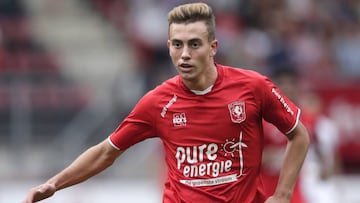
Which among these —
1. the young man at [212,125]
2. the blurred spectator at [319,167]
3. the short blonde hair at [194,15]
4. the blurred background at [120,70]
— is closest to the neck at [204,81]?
the young man at [212,125]

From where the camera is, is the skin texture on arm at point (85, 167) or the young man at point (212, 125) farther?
the skin texture on arm at point (85, 167)

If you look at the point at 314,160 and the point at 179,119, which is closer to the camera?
the point at 179,119

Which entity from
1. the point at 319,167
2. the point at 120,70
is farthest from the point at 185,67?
the point at 120,70

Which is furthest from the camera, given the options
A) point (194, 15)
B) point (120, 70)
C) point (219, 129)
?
point (120, 70)

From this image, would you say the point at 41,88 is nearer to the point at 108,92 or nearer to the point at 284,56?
the point at 108,92

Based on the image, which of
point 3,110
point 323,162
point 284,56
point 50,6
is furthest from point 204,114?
point 50,6

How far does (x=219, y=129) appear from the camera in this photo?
6.88 m

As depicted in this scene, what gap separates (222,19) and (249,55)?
110 centimetres

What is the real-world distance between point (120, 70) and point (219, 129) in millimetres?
8542

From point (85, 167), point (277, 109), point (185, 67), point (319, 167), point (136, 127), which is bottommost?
point (319, 167)

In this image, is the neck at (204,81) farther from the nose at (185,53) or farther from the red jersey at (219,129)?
the nose at (185,53)

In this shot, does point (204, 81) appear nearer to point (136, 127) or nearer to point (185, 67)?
point (185, 67)

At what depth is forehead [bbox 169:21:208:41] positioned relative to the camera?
671cm

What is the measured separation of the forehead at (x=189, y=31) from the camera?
671 centimetres
